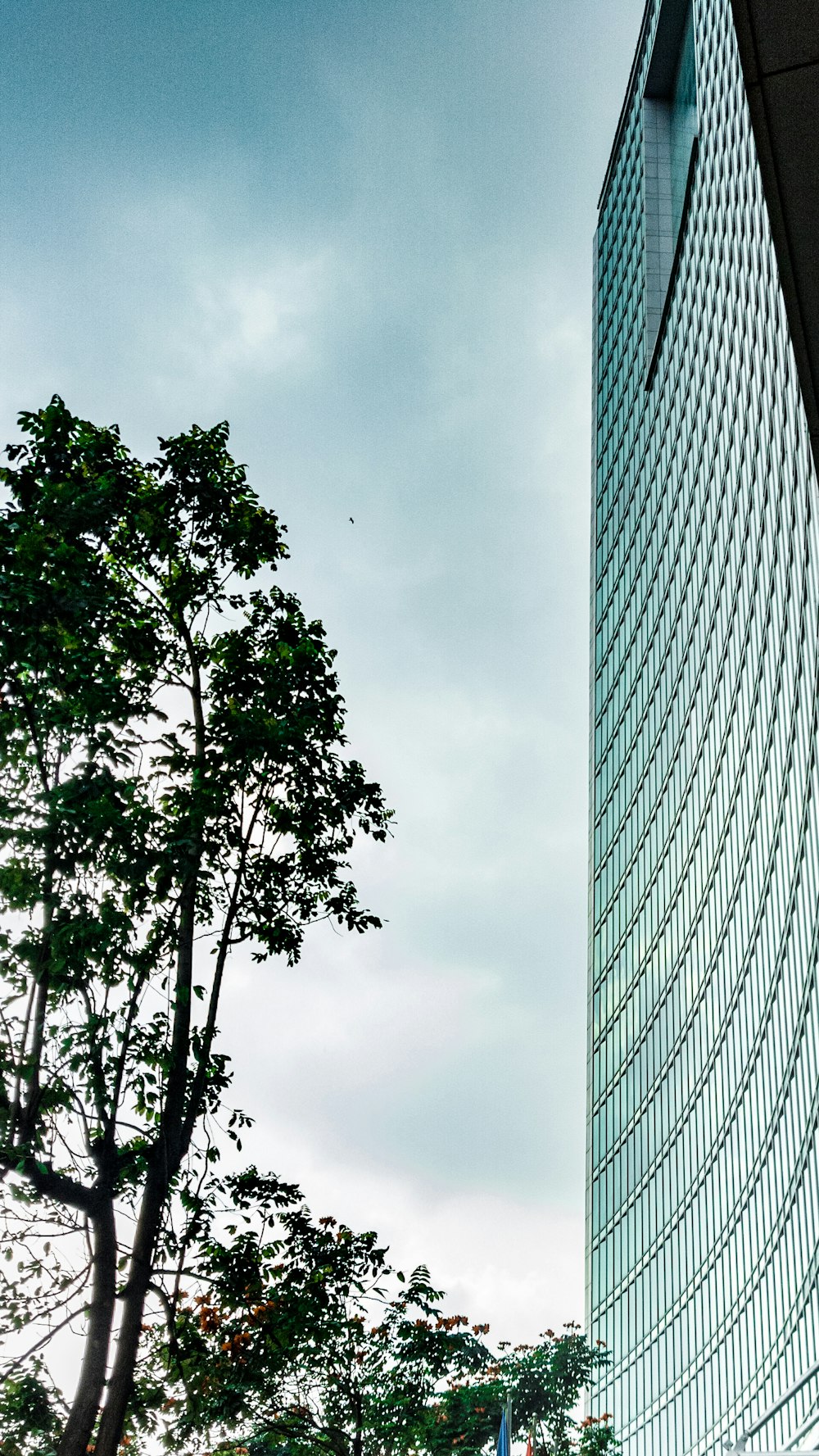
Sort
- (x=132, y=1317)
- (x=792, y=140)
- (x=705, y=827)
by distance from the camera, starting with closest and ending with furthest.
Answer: (x=792, y=140) < (x=132, y=1317) < (x=705, y=827)

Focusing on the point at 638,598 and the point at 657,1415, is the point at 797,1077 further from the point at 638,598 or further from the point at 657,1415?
the point at 638,598

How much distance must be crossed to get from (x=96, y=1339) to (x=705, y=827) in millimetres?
66893

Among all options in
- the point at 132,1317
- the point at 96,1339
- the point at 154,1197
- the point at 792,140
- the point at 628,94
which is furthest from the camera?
the point at 628,94

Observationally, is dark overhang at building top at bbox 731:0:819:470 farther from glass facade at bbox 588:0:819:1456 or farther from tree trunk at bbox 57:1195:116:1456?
glass facade at bbox 588:0:819:1456

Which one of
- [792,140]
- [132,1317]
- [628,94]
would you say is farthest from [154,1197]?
[628,94]

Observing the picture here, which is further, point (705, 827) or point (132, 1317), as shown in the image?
point (705, 827)

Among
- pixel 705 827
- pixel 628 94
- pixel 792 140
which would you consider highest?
pixel 628 94

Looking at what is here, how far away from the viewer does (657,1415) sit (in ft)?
228

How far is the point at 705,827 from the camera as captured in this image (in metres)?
71.9

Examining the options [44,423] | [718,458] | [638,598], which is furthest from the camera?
[638,598]

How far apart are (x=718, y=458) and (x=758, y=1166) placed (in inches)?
1562

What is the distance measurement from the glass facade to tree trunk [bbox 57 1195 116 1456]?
45021mm

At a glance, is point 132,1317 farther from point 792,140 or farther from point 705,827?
point 705,827

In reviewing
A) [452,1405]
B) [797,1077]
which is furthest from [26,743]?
[797,1077]
